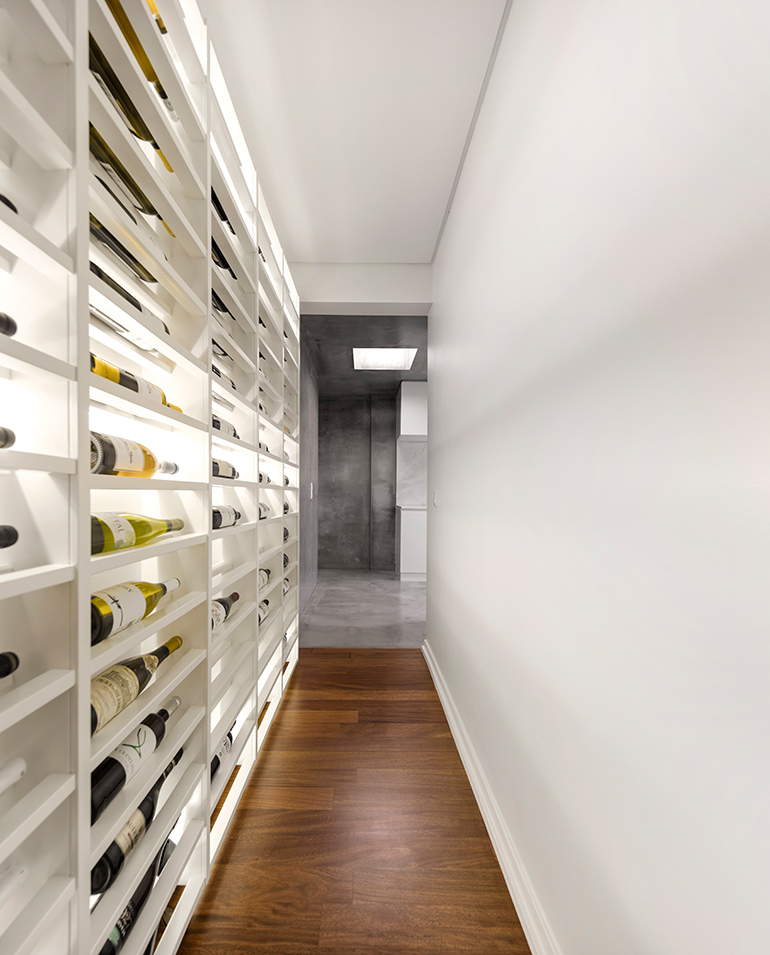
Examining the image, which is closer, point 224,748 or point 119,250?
point 119,250

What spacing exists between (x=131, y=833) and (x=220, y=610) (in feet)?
2.10

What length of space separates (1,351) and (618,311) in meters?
0.91

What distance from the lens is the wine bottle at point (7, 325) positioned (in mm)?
683

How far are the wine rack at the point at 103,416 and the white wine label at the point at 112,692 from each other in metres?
0.03

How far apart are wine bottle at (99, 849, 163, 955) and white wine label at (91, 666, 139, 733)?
14.1 inches

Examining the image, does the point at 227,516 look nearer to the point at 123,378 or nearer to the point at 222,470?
the point at 222,470

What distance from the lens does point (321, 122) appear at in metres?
2.19

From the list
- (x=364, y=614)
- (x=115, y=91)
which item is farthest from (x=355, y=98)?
(x=364, y=614)

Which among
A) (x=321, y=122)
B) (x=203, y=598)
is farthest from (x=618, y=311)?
(x=321, y=122)

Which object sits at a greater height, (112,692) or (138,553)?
(138,553)

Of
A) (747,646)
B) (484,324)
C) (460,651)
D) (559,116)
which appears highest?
(559,116)

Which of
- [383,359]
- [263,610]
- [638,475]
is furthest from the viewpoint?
[383,359]

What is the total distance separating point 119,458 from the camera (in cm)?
96

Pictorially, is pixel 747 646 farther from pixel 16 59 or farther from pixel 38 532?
pixel 16 59
